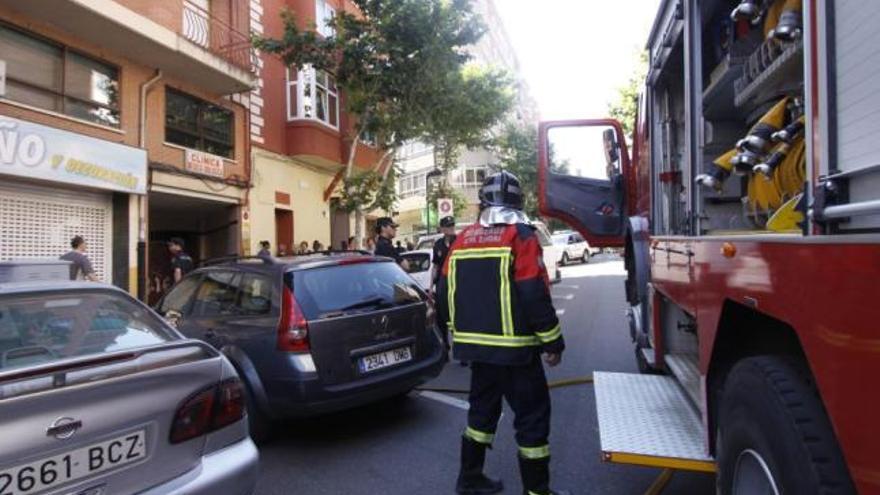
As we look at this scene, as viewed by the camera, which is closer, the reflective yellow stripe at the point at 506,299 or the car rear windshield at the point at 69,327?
the car rear windshield at the point at 69,327

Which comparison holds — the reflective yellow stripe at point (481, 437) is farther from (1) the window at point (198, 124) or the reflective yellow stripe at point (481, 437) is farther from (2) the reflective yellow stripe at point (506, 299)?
(1) the window at point (198, 124)

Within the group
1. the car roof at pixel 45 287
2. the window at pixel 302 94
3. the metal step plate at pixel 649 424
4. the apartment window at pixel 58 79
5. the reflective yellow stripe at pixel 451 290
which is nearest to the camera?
the metal step plate at pixel 649 424

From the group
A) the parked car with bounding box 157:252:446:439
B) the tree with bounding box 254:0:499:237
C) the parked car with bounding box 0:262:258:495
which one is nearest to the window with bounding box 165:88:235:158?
the tree with bounding box 254:0:499:237

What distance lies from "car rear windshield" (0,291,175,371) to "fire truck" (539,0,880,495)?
2388 mm

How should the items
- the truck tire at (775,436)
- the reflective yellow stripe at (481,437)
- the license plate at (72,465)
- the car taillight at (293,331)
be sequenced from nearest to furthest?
the truck tire at (775,436), the license plate at (72,465), the reflective yellow stripe at (481,437), the car taillight at (293,331)

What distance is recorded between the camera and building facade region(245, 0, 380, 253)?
15977 millimetres

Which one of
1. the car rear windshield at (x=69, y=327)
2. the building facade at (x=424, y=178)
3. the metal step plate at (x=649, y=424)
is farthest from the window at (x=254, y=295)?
the building facade at (x=424, y=178)

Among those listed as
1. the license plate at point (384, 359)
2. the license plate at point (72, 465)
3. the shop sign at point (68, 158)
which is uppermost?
the shop sign at point (68, 158)

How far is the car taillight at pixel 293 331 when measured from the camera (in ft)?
15.5

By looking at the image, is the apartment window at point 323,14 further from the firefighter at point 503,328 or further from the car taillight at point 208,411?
the car taillight at point 208,411

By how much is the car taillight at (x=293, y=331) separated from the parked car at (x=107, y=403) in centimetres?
130

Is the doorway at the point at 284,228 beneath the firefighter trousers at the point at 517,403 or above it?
above

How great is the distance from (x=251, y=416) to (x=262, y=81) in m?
12.8

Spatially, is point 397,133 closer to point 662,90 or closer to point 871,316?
point 662,90
